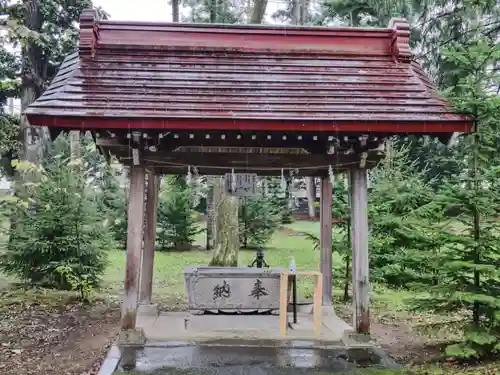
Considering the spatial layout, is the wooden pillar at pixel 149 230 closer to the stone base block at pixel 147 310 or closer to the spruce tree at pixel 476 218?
the stone base block at pixel 147 310

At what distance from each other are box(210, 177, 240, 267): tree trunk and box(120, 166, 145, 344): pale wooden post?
19.7 ft

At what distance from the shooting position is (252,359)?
6.36 meters

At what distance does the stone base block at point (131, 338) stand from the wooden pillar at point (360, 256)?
3012 mm

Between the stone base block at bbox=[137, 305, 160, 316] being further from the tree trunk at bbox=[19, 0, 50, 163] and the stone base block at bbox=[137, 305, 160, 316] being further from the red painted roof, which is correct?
the tree trunk at bbox=[19, 0, 50, 163]

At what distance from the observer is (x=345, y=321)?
869 cm

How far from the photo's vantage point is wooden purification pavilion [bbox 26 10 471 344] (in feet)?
19.9

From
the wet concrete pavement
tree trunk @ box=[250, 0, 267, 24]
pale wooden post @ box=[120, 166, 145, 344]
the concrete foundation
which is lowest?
the wet concrete pavement

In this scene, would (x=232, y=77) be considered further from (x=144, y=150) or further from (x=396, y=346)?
(x=396, y=346)

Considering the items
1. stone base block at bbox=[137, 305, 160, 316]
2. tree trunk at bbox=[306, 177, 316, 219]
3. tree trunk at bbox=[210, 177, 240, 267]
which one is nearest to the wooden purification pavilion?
stone base block at bbox=[137, 305, 160, 316]

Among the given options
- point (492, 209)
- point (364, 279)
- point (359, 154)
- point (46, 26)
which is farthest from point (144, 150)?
point (46, 26)

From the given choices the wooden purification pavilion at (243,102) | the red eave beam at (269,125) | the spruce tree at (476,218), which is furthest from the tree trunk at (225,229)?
the spruce tree at (476,218)

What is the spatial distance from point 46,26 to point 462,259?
45.8 ft

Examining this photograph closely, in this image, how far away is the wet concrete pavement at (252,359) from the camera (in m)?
5.89

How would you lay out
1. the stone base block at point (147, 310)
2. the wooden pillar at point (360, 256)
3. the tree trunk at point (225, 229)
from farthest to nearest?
the tree trunk at point (225, 229) → the stone base block at point (147, 310) → the wooden pillar at point (360, 256)
